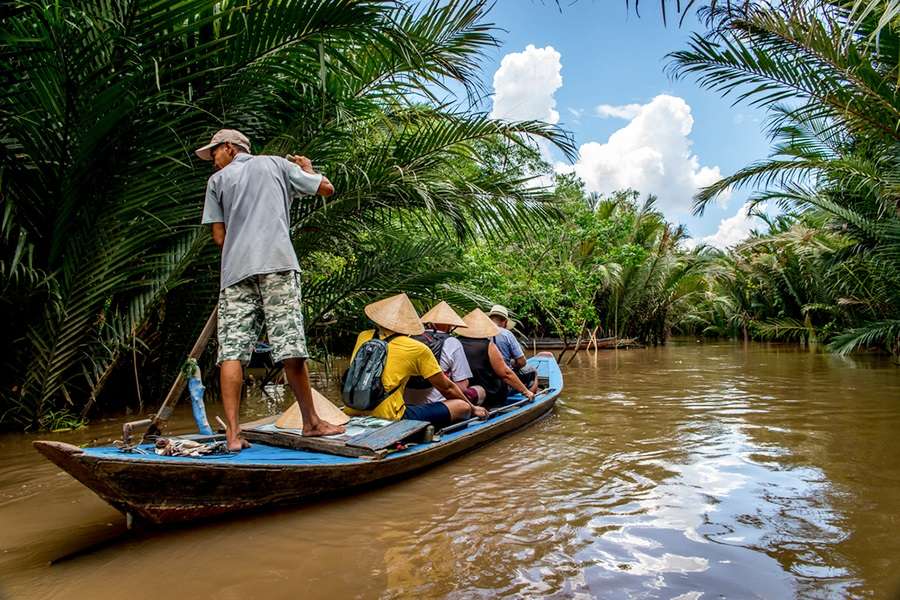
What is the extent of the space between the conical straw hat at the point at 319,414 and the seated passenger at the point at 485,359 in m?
2.07

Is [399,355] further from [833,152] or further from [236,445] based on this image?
[833,152]

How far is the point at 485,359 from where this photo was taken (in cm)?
663

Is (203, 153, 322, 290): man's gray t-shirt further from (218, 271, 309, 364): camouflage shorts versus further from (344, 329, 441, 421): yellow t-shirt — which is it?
(344, 329, 441, 421): yellow t-shirt

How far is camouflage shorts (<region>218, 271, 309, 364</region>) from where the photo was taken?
148 inches

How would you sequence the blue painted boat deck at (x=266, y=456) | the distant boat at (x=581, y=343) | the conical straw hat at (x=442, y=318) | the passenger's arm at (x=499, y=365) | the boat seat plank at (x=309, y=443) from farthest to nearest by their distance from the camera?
the distant boat at (x=581, y=343) < the passenger's arm at (x=499, y=365) < the conical straw hat at (x=442, y=318) < the boat seat plank at (x=309, y=443) < the blue painted boat deck at (x=266, y=456)

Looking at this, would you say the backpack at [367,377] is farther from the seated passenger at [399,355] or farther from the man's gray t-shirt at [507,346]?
the man's gray t-shirt at [507,346]

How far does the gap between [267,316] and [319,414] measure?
1.12 metres

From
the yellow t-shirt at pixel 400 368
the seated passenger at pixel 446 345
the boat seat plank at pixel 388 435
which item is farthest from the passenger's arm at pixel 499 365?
the boat seat plank at pixel 388 435

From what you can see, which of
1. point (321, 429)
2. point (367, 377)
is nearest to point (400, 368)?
point (367, 377)

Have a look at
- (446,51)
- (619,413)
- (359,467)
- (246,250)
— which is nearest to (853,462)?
(619,413)

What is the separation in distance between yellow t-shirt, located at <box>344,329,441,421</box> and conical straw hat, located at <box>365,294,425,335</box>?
0.08m

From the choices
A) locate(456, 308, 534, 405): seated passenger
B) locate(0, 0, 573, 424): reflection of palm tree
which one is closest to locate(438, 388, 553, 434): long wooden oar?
locate(456, 308, 534, 405): seated passenger

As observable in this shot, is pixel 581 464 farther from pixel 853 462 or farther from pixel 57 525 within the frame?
pixel 57 525

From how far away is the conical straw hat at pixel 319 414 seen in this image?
177 inches
